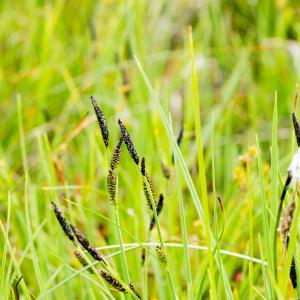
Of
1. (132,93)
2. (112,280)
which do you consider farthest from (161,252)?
(132,93)

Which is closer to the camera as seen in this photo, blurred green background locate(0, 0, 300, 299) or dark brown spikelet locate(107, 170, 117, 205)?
dark brown spikelet locate(107, 170, 117, 205)

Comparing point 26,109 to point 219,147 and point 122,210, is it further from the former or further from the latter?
point 122,210

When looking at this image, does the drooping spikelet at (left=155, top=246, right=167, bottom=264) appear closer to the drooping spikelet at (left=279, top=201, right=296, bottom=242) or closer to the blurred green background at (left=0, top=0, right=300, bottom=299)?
the drooping spikelet at (left=279, top=201, right=296, bottom=242)

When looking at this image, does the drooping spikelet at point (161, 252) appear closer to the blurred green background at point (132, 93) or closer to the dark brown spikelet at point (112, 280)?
the dark brown spikelet at point (112, 280)

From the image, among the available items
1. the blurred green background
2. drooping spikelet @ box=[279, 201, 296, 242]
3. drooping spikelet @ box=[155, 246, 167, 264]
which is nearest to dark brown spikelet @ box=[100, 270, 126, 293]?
drooping spikelet @ box=[155, 246, 167, 264]

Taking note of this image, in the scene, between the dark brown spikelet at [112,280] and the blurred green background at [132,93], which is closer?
the dark brown spikelet at [112,280]

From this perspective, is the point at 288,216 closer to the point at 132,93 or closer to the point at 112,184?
the point at 112,184

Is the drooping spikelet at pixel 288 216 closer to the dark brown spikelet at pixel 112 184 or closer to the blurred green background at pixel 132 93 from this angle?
the dark brown spikelet at pixel 112 184

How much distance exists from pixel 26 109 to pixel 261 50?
99 cm

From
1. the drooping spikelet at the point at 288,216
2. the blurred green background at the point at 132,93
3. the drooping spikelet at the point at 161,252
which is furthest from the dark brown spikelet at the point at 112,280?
the blurred green background at the point at 132,93

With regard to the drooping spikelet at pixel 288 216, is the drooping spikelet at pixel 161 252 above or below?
below

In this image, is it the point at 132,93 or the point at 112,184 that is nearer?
the point at 112,184

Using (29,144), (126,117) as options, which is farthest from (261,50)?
(29,144)

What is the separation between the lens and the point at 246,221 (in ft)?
4.86
